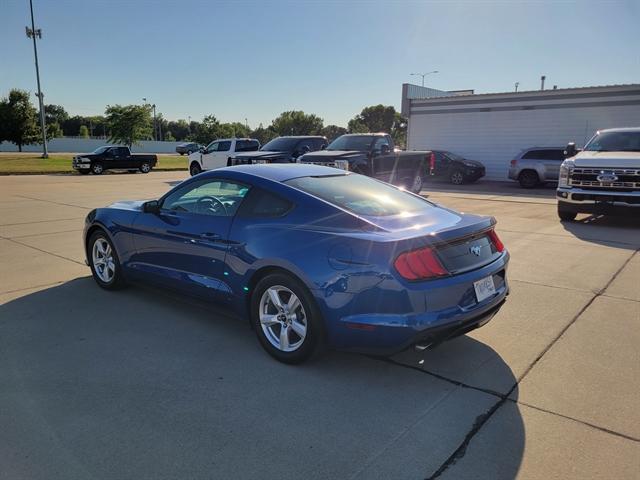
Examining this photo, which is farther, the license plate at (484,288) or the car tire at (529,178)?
the car tire at (529,178)

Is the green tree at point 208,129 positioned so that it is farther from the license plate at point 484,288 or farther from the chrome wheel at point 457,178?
the license plate at point 484,288

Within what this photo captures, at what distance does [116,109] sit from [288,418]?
180 ft

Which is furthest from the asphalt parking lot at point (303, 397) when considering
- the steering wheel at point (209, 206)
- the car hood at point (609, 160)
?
the car hood at point (609, 160)

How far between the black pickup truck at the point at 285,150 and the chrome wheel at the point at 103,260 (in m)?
11.1

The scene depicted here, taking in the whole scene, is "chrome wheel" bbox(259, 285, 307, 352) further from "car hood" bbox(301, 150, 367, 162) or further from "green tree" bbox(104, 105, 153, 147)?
"green tree" bbox(104, 105, 153, 147)

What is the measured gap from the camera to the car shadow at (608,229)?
27.5ft

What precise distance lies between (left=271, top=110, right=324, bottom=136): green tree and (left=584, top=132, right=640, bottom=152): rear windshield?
2987 inches

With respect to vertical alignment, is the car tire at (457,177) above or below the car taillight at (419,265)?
below

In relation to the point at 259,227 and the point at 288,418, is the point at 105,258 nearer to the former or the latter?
the point at 259,227

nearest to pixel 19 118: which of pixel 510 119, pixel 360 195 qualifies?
pixel 510 119

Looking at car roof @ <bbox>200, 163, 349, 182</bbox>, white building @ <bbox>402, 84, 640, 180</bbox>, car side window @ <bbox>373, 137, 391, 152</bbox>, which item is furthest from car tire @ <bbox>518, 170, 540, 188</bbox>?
car roof @ <bbox>200, 163, 349, 182</bbox>

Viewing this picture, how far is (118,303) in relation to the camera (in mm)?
5145

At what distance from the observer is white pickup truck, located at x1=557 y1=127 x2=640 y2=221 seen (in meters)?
9.61

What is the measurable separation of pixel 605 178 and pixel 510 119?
15.4 metres
